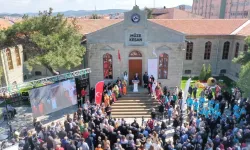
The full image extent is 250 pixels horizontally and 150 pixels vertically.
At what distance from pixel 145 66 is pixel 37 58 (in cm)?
963

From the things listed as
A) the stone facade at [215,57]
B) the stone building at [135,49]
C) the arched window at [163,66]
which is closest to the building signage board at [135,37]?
the stone building at [135,49]

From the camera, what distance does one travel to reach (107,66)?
69.5 ft

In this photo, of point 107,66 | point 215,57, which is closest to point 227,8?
point 215,57

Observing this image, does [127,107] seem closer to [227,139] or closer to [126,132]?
A: [126,132]

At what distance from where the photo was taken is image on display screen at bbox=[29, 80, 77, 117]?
15.9m

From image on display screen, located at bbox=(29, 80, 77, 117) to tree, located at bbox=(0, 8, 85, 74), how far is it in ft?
6.28

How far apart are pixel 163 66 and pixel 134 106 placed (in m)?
5.21

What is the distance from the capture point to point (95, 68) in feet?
69.0

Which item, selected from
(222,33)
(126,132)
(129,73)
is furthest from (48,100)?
(222,33)

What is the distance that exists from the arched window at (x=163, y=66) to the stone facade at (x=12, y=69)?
16.0 meters

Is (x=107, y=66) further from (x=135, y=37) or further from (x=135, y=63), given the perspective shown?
(x=135, y=37)

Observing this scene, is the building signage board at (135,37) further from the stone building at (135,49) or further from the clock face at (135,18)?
the clock face at (135,18)

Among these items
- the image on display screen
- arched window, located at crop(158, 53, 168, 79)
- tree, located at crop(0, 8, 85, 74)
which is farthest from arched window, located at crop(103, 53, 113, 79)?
arched window, located at crop(158, 53, 168, 79)

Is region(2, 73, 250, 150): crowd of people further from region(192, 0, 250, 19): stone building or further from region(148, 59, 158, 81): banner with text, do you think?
region(192, 0, 250, 19): stone building
